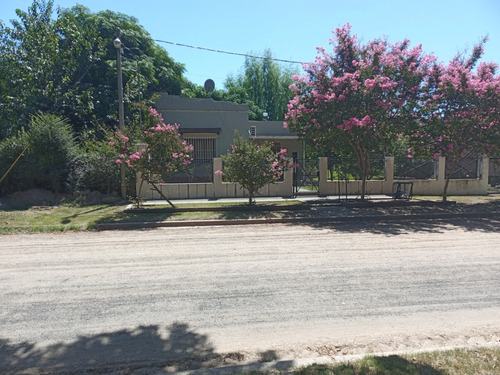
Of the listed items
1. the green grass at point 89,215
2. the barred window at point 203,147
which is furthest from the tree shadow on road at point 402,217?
the barred window at point 203,147

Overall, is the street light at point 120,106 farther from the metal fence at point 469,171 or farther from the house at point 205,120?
the metal fence at point 469,171

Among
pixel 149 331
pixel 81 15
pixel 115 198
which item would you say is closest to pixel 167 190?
pixel 115 198

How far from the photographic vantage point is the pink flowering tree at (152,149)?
489 inches

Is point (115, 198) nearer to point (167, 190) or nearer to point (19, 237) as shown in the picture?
point (167, 190)

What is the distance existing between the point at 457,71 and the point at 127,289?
13.6m

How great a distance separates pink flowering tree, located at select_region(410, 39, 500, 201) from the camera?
13.1m

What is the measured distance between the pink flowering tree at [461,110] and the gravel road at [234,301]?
251 inches

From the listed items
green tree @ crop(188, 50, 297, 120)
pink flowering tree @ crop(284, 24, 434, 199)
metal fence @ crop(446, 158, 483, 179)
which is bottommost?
metal fence @ crop(446, 158, 483, 179)

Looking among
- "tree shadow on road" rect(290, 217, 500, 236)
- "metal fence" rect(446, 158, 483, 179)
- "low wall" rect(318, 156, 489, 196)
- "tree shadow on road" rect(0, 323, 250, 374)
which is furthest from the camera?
"metal fence" rect(446, 158, 483, 179)

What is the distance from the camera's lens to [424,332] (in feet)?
13.5

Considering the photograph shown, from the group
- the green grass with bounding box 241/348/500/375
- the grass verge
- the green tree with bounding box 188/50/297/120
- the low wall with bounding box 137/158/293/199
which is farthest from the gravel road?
the green tree with bounding box 188/50/297/120

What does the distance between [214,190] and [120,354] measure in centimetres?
1273

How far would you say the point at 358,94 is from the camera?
506 inches

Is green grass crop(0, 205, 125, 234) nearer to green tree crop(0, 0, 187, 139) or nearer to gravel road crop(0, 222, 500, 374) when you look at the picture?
gravel road crop(0, 222, 500, 374)
